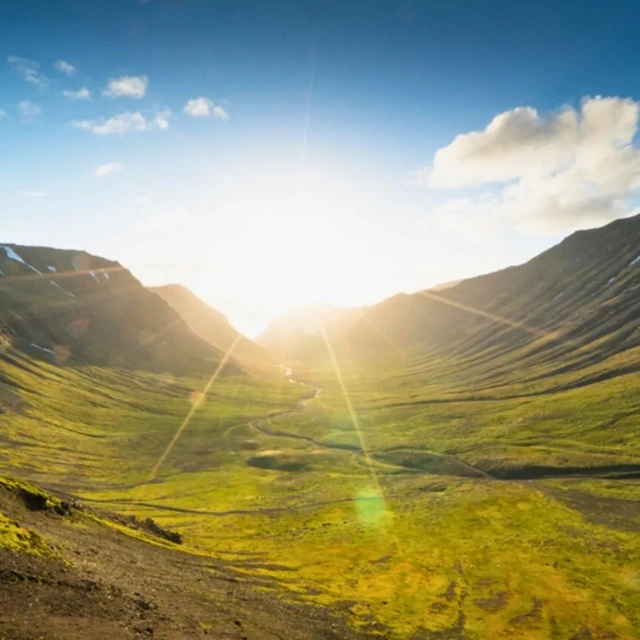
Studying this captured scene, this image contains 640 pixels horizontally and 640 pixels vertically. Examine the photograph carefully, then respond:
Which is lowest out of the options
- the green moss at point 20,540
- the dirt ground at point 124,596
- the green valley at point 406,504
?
the green valley at point 406,504

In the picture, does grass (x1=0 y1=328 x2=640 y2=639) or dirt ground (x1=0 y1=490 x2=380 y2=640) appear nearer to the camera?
dirt ground (x1=0 y1=490 x2=380 y2=640)

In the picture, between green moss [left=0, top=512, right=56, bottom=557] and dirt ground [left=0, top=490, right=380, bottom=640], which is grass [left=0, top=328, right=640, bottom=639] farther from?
dirt ground [left=0, top=490, right=380, bottom=640]

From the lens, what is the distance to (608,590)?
68875 mm

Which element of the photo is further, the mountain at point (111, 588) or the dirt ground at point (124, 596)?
the mountain at point (111, 588)

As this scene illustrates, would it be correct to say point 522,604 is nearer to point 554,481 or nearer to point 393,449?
point 554,481

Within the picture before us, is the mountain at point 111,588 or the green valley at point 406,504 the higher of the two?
the mountain at point 111,588

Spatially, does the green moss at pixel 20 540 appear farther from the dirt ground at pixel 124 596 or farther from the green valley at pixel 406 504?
the dirt ground at pixel 124 596

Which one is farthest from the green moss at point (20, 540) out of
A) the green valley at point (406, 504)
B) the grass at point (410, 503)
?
the grass at point (410, 503)

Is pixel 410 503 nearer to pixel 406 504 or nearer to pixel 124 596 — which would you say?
pixel 406 504

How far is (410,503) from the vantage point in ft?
396

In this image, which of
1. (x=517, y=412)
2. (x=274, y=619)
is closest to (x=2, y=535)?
(x=274, y=619)

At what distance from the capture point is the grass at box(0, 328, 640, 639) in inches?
2489

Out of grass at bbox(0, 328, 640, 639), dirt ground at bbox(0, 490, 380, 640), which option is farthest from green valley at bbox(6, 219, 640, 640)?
dirt ground at bbox(0, 490, 380, 640)

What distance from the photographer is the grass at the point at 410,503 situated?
63.2m
